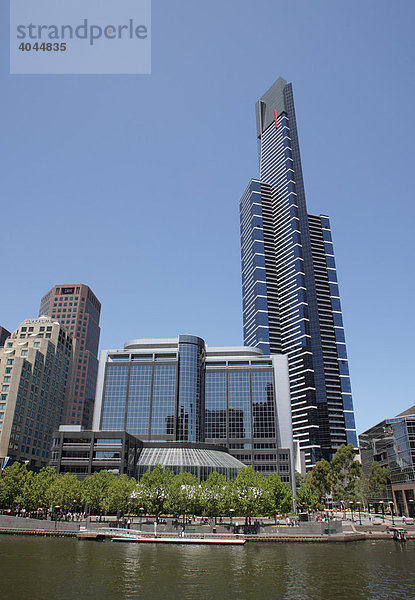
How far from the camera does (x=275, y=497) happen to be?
10681cm

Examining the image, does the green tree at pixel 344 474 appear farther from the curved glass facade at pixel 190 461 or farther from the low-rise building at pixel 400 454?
the curved glass facade at pixel 190 461

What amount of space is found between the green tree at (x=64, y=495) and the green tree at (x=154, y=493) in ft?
51.7

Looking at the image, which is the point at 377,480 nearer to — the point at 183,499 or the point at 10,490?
the point at 183,499

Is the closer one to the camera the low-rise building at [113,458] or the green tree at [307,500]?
the low-rise building at [113,458]

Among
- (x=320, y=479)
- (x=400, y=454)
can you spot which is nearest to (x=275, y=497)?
(x=320, y=479)

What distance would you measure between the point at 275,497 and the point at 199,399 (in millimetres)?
69749

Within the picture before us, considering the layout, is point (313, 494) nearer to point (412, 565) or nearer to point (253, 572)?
point (412, 565)

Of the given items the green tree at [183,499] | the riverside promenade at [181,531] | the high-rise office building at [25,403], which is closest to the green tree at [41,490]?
the riverside promenade at [181,531]

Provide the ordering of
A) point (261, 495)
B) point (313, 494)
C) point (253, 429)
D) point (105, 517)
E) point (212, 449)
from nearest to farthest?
point (261, 495)
point (105, 517)
point (313, 494)
point (212, 449)
point (253, 429)

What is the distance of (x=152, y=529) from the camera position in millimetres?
94625

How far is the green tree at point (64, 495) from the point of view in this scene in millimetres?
104562

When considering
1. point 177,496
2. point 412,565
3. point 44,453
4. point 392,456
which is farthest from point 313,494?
point 44,453

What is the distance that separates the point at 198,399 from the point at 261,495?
73.2 meters

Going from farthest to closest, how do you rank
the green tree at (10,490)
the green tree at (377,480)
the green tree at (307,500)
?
the green tree at (377,480)
the green tree at (307,500)
the green tree at (10,490)
